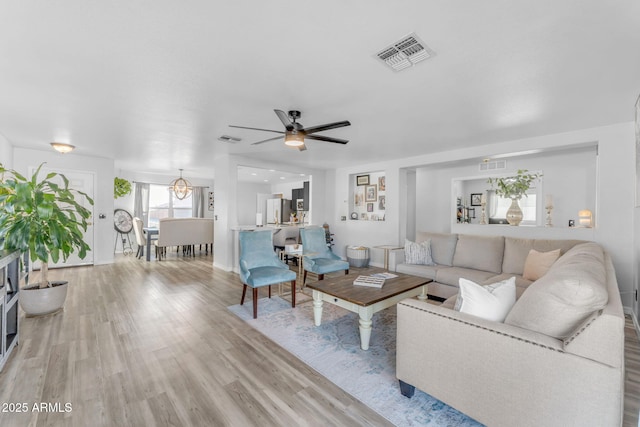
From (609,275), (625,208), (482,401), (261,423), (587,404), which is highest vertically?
(625,208)

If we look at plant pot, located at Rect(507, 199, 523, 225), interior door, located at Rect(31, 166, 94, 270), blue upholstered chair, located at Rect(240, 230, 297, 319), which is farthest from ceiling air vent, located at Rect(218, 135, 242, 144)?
plant pot, located at Rect(507, 199, 523, 225)

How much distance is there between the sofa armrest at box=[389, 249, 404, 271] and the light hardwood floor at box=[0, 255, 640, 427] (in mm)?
2533

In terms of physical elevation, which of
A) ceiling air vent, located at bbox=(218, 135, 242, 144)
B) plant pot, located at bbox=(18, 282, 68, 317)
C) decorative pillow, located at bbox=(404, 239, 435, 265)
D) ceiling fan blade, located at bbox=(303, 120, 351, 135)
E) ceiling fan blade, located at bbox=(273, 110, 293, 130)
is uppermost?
ceiling air vent, located at bbox=(218, 135, 242, 144)

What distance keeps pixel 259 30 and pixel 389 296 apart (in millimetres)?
2349

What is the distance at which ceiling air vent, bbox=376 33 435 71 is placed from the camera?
1.83m

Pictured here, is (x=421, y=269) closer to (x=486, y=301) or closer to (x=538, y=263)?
(x=538, y=263)

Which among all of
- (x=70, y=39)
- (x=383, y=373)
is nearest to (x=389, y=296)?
(x=383, y=373)

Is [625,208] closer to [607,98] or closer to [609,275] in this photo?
[607,98]

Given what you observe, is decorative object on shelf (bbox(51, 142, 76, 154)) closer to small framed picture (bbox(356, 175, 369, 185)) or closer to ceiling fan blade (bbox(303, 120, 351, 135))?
ceiling fan blade (bbox(303, 120, 351, 135))

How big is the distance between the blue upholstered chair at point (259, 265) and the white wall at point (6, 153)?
415 cm

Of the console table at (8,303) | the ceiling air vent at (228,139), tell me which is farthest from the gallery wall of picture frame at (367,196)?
the console table at (8,303)

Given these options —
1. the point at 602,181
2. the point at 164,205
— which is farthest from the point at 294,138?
the point at 164,205

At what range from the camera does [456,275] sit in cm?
355

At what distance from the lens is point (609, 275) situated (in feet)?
6.24
